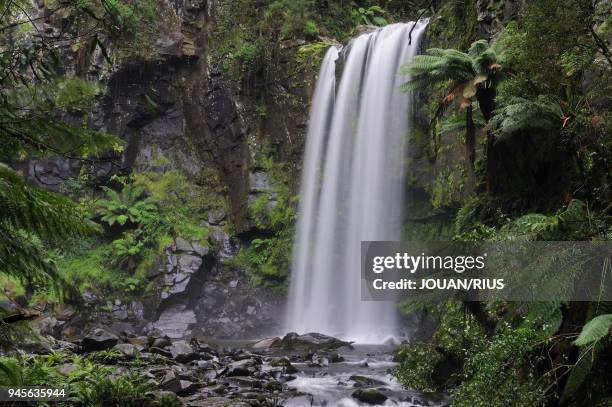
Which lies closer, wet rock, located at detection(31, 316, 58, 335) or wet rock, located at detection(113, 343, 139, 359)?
wet rock, located at detection(113, 343, 139, 359)

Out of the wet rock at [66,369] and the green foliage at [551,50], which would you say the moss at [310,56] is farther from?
the wet rock at [66,369]

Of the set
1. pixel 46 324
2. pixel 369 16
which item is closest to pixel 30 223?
pixel 46 324

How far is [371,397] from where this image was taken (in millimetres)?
7910

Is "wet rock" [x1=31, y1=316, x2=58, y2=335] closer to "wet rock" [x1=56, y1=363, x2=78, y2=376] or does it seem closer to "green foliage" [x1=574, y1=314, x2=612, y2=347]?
"wet rock" [x1=56, y1=363, x2=78, y2=376]

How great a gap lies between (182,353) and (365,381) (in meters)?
4.17

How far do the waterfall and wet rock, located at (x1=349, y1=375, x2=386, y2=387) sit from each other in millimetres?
5899

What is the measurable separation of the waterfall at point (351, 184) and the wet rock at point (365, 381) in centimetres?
590

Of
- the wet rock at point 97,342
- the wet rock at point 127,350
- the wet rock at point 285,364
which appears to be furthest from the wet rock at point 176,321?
the wet rock at point 127,350

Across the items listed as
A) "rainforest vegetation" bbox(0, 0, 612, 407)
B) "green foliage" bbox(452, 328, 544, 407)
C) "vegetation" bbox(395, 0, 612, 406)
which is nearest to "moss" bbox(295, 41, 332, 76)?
"rainforest vegetation" bbox(0, 0, 612, 407)

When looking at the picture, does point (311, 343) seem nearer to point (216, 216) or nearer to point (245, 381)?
point (245, 381)

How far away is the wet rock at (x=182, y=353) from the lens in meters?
11.1

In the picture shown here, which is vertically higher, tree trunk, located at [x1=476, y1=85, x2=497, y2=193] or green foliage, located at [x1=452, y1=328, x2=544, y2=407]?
tree trunk, located at [x1=476, y1=85, x2=497, y2=193]

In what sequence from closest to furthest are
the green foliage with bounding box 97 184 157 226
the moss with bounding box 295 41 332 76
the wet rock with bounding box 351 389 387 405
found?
the wet rock with bounding box 351 389 387 405, the green foliage with bounding box 97 184 157 226, the moss with bounding box 295 41 332 76

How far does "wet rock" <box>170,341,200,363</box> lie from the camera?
Result: 1112 centimetres
